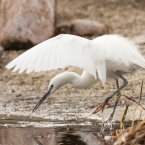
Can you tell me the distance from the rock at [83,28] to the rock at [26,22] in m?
0.61

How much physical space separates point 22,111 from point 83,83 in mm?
1291

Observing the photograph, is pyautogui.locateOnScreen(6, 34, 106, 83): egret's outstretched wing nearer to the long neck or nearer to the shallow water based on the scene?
the shallow water

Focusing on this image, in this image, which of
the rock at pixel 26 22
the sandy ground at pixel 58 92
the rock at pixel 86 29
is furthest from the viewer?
the rock at pixel 86 29

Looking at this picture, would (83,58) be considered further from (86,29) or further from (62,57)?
(86,29)

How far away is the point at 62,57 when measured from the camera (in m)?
6.55

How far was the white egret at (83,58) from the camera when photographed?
646 centimetres

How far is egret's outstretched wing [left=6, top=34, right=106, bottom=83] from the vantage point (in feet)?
21.0

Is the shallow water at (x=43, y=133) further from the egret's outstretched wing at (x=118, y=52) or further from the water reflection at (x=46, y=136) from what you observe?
the egret's outstretched wing at (x=118, y=52)

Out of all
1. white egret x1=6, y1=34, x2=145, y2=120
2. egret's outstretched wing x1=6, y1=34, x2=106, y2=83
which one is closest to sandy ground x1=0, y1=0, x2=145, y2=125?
white egret x1=6, y1=34, x2=145, y2=120

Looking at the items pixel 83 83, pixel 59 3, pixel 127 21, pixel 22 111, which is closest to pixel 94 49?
pixel 83 83

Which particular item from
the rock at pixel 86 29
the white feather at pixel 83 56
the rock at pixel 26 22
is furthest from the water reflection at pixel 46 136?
the rock at pixel 86 29

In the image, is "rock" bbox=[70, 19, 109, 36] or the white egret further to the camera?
"rock" bbox=[70, 19, 109, 36]

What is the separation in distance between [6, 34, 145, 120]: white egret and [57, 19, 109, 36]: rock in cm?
645

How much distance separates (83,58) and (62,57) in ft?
0.91
